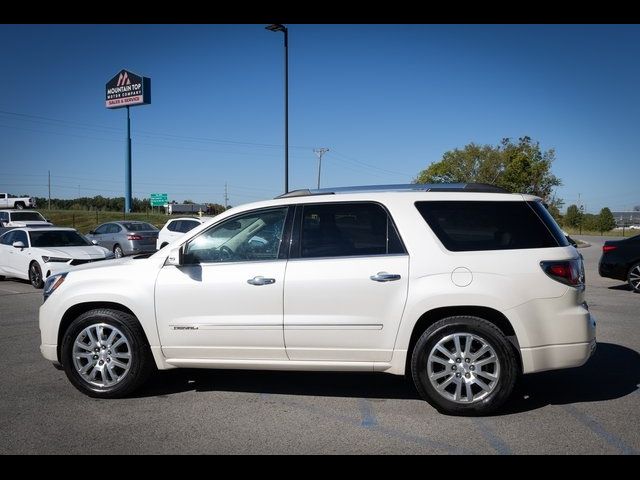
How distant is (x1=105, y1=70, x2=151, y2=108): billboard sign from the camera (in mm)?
56094

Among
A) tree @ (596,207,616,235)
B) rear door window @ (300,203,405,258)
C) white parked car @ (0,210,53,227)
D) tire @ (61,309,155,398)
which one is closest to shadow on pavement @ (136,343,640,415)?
tire @ (61,309,155,398)

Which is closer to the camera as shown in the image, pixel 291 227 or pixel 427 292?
pixel 427 292

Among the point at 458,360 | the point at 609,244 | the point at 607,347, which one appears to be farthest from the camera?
the point at 609,244

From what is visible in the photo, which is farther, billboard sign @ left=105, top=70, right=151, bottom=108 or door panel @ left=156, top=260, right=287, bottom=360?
billboard sign @ left=105, top=70, right=151, bottom=108

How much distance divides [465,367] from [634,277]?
9648mm

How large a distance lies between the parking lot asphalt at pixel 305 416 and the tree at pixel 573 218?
72.3m

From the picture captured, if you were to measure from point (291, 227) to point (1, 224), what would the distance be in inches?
1182

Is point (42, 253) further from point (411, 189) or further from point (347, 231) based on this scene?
point (411, 189)

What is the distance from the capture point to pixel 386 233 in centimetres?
485

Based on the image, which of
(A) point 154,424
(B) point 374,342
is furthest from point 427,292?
(A) point 154,424

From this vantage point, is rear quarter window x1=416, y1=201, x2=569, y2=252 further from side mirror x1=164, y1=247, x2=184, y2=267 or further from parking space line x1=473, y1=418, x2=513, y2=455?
side mirror x1=164, y1=247, x2=184, y2=267

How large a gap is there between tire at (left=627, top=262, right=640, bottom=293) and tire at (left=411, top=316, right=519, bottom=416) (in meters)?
9.39

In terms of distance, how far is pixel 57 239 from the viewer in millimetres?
13977
